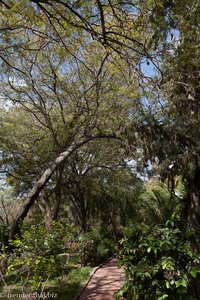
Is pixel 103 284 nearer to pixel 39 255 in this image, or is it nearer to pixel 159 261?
pixel 39 255

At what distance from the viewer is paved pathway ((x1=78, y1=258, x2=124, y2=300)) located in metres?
6.42

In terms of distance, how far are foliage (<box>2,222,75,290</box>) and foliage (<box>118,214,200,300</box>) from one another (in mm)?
1673

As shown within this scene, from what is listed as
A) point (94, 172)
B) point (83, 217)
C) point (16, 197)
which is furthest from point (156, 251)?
point (16, 197)

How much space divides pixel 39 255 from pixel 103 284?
2.47 metres

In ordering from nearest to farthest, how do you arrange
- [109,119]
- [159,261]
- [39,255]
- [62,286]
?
[159,261] < [39,255] < [62,286] < [109,119]

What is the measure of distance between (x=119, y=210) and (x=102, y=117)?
10358 millimetres

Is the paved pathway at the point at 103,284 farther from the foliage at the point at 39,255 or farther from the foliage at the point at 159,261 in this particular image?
the foliage at the point at 159,261

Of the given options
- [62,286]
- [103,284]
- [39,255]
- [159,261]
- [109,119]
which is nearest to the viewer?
[159,261]

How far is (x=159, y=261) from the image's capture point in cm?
432

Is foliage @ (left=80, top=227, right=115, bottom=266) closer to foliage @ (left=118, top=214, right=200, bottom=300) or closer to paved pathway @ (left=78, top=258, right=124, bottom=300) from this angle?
paved pathway @ (left=78, top=258, right=124, bottom=300)

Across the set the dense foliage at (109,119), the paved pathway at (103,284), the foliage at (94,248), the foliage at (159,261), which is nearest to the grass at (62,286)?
the paved pathway at (103,284)

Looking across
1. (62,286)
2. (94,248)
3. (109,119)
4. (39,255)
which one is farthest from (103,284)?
(109,119)

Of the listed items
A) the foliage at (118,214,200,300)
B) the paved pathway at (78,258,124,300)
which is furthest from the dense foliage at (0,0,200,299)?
the paved pathway at (78,258,124,300)

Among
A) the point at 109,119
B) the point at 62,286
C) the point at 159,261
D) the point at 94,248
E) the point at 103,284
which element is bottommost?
the point at 103,284
